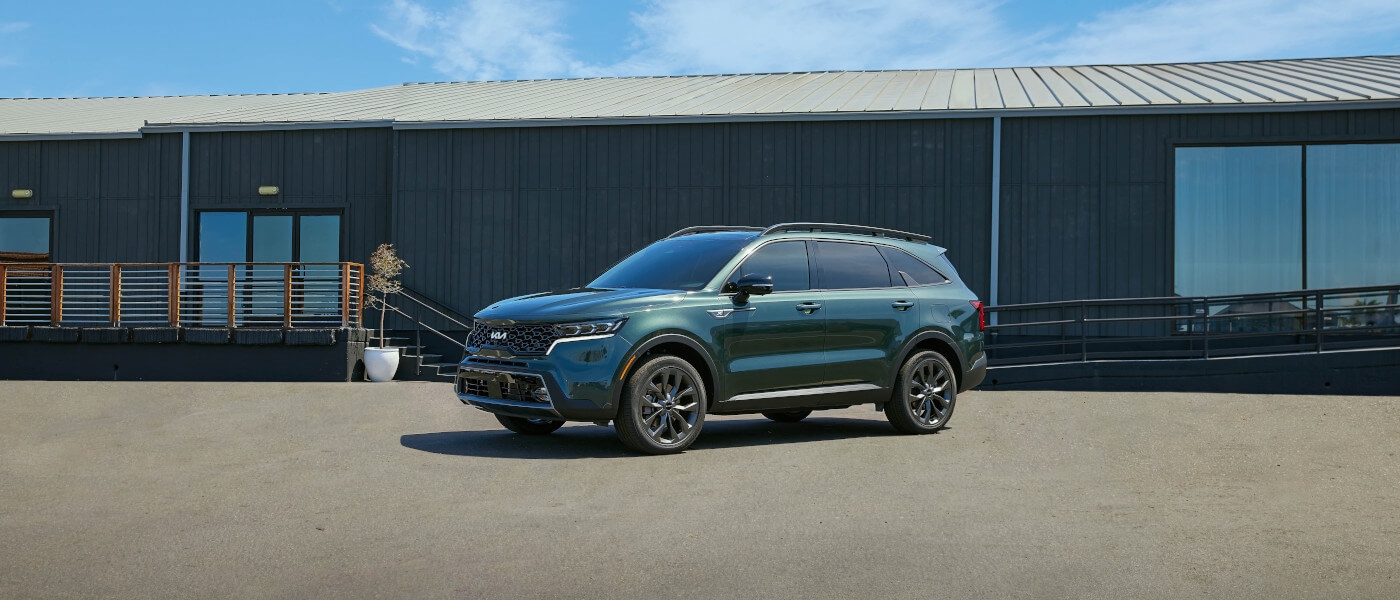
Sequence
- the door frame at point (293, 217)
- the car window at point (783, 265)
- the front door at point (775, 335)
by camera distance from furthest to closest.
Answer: the door frame at point (293, 217) < the car window at point (783, 265) < the front door at point (775, 335)

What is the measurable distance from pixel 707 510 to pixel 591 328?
95.7 inches

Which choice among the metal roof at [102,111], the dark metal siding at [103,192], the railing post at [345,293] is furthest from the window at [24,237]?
the railing post at [345,293]

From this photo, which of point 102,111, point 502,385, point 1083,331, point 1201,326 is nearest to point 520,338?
point 502,385

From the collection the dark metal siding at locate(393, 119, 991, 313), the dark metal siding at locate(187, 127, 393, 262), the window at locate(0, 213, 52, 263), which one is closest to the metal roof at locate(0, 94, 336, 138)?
the window at locate(0, 213, 52, 263)

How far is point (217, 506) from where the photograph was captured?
6.82 meters

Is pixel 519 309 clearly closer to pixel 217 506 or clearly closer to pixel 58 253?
pixel 217 506

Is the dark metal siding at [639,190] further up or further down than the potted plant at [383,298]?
further up

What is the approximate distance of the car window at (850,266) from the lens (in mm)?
10250

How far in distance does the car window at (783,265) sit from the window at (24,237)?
18.0 meters

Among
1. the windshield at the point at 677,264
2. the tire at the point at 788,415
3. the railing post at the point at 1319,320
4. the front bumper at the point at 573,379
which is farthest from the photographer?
the railing post at the point at 1319,320

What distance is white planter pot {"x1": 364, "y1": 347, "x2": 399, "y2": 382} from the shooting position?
1709 centimetres

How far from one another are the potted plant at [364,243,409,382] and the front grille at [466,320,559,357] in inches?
322

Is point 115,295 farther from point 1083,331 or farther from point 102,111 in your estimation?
point 1083,331

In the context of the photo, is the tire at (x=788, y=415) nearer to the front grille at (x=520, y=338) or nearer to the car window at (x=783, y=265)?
the car window at (x=783, y=265)
